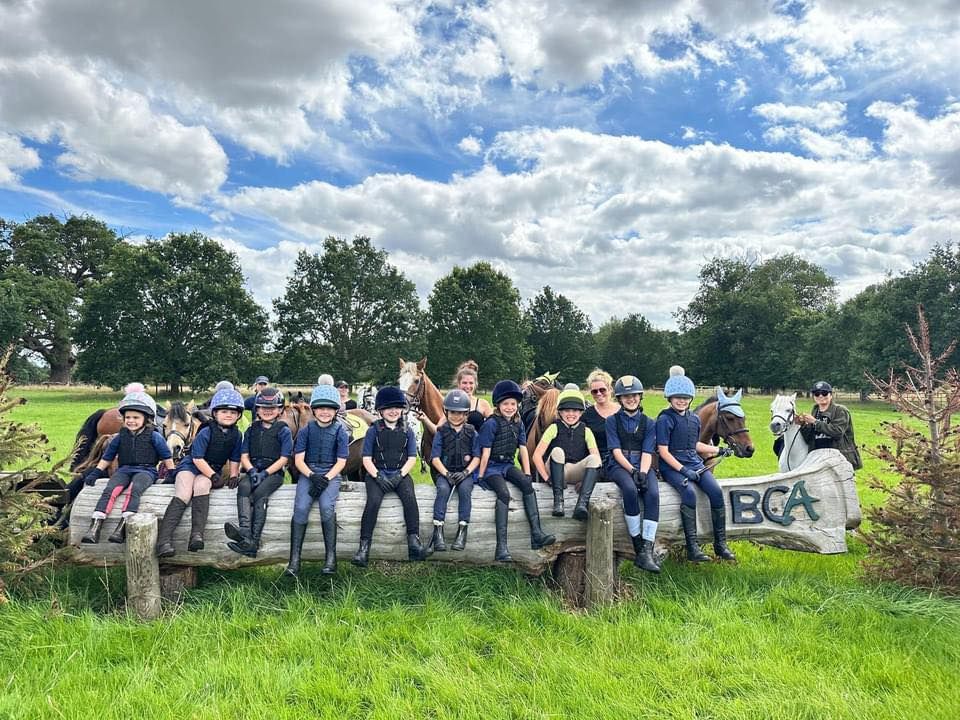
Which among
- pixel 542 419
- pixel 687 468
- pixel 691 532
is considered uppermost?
pixel 542 419

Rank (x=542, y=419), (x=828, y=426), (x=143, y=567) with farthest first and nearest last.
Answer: (x=828, y=426) → (x=542, y=419) → (x=143, y=567)

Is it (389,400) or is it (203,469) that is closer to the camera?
(203,469)

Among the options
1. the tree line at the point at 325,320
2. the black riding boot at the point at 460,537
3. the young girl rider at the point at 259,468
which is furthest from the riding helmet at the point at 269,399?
the tree line at the point at 325,320

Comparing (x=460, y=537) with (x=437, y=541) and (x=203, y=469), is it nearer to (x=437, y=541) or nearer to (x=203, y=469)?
(x=437, y=541)

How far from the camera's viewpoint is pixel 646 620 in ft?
14.5

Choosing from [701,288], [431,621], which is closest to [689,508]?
[431,621]

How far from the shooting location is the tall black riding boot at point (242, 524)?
4719 millimetres

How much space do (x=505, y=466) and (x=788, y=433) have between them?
474 centimetres

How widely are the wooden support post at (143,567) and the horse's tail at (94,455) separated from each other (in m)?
1.66

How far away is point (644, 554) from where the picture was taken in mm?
4812

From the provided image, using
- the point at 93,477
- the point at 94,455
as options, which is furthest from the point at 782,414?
the point at 94,455

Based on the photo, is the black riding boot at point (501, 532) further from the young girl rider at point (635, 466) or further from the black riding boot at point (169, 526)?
the black riding boot at point (169, 526)

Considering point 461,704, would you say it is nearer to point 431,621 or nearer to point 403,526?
point 431,621

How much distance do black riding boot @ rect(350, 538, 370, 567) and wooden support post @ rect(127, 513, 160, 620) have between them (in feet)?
5.63
